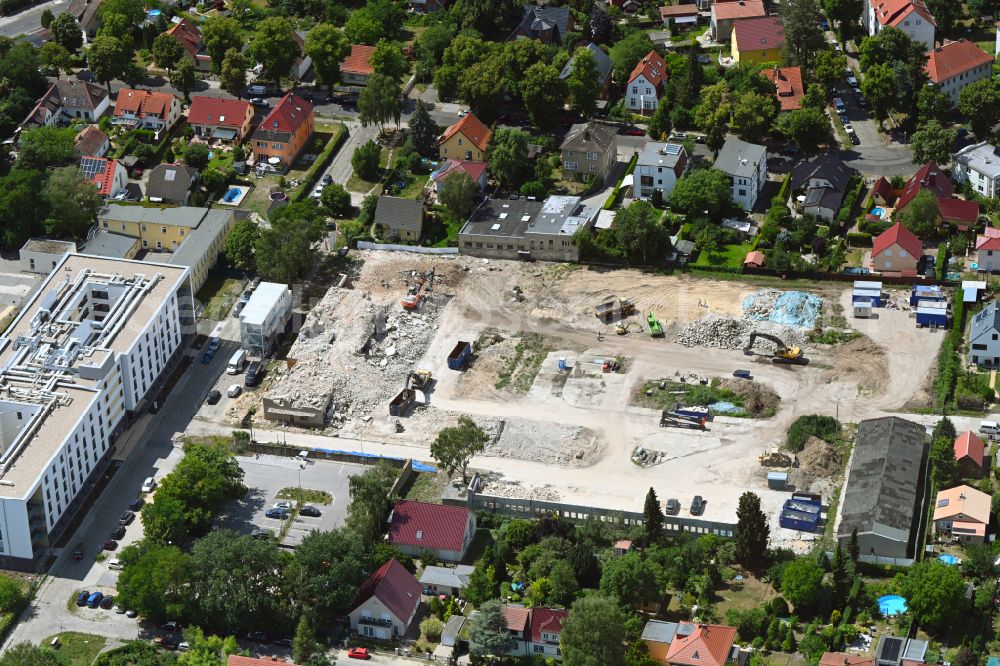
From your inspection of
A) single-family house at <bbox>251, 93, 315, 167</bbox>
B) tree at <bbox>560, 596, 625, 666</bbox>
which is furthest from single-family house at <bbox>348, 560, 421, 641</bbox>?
single-family house at <bbox>251, 93, 315, 167</bbox>

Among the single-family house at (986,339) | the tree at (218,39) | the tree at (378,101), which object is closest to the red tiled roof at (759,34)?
the tree at (378,101)

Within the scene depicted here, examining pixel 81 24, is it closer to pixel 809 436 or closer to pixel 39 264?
pixel 39 264

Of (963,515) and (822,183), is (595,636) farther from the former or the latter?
(822,183)

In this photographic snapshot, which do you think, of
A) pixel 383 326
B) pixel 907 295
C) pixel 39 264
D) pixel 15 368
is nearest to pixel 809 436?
pixel 907 295

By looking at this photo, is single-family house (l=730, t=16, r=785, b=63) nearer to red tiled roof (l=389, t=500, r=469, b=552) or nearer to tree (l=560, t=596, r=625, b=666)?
red tiled roof (l=389, t=500, r=469, b=552)

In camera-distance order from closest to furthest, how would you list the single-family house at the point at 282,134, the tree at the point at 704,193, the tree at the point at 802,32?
1. the tree at the point at 704,193
2. the single-family house at the point at 282,134
3. the tree at the point at 802,32

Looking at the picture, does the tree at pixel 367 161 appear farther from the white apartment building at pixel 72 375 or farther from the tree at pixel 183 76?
the white apartment building at pixel 72 375
